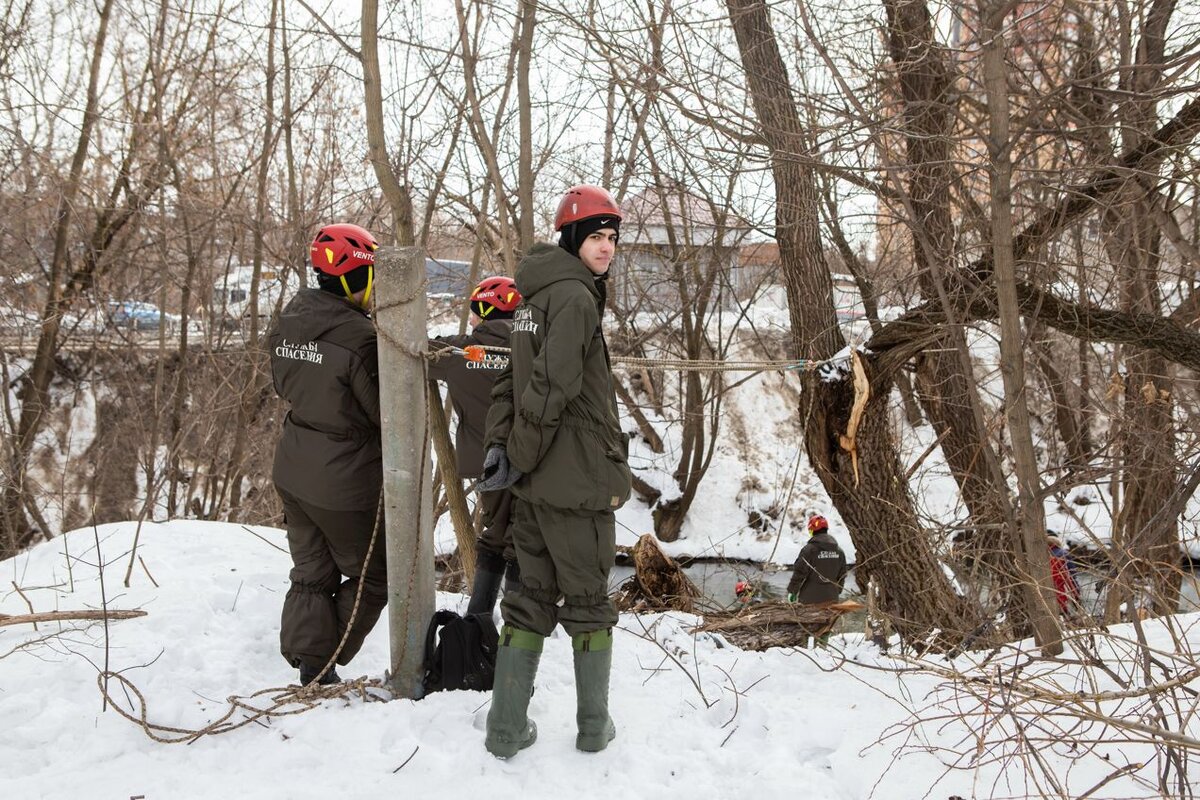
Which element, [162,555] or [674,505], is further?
[674,505]

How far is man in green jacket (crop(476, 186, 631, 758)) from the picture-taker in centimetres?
264

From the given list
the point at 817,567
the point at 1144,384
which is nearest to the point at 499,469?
the point at 817,567

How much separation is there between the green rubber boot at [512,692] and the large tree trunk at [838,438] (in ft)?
9.62

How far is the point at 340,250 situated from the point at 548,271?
3.16 ft

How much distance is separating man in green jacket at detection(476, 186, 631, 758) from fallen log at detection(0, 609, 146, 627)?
1837 mm

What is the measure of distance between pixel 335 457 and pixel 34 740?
4.19 ft

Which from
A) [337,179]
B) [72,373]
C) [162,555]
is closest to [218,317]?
[337,179]

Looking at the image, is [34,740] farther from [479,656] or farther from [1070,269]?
[1070,269]

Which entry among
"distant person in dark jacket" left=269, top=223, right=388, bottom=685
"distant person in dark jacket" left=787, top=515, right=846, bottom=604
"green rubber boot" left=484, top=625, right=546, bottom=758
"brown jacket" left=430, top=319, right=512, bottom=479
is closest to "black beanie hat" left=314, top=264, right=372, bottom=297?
"distant person in dark jacket" left=269, top=223, right=388, bottom=685

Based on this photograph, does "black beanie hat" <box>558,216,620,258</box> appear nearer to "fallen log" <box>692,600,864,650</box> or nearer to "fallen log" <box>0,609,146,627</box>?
"fallen log" <box>692,600,864,650</box>

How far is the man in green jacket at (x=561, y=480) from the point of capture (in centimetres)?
264

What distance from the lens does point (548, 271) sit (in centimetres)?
274

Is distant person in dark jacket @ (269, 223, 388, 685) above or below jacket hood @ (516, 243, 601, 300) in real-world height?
below

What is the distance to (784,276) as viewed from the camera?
5680 millimetres
